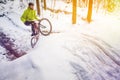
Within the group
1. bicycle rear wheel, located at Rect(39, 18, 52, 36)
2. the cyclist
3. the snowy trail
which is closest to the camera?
the snowy trail

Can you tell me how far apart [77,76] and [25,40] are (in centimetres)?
588

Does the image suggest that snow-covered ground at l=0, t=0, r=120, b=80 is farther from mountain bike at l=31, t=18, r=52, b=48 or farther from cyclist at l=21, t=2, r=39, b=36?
cyclist at l=21, t=2, r=39, b=36

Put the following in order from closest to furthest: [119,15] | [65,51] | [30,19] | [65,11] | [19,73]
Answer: [19,73]
[65,51]
[30,19]
[119,15]
[65,11]

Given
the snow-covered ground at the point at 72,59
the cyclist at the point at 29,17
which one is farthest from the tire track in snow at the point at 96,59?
the cyclist at the point at 29,17

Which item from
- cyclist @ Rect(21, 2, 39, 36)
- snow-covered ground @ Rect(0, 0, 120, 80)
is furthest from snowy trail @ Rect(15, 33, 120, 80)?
cyclist @ Rect(21, 2, 39, 36)

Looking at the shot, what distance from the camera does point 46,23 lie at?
10961 mm

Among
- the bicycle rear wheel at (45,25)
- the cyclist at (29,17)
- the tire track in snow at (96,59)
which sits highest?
the cyclist at (29,17)

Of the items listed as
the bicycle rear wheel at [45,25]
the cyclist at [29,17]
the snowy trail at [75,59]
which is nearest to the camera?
the snowy trail at [75,59]

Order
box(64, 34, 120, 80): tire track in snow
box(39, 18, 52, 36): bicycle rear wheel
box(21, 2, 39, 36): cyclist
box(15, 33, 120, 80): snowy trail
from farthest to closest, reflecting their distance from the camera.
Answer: box(39, 18, 52, 36): bicycle rear wheel, box(21, 2, 39, 36): cyclist, box(64, 34, 120, 80): tire track in snow, box(15, 33, 120, 80): snowy trail

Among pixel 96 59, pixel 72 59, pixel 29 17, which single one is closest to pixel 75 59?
pixel 72 59

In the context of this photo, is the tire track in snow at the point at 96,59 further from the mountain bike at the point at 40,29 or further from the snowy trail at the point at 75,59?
the mountain bike at the point at 40,29

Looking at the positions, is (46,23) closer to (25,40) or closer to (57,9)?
(25,40)

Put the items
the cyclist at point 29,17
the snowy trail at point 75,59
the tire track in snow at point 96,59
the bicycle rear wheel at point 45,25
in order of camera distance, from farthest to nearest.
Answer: the bicycle rear wheel at point 45,25
the cyclist at point 29,17
the tire track in snow at point 96,59
the snowy trail at point 75,59

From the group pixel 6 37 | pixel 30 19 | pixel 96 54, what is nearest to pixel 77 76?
Answer: pixel 96 54
